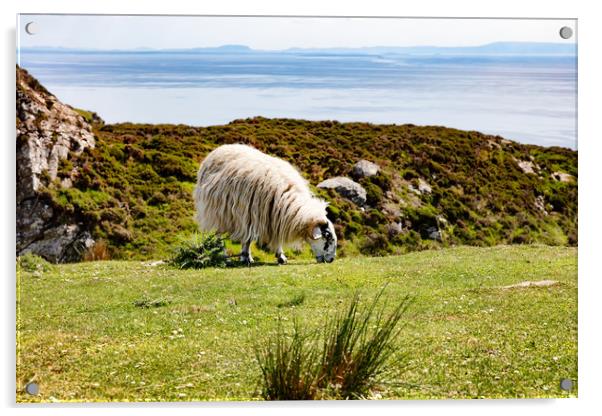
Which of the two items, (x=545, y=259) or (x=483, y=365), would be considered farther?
(x=545, y=259)

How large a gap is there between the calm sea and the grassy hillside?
0.16 m

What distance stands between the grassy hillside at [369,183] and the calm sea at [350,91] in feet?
0.52

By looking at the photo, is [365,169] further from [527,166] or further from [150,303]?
[150,303]

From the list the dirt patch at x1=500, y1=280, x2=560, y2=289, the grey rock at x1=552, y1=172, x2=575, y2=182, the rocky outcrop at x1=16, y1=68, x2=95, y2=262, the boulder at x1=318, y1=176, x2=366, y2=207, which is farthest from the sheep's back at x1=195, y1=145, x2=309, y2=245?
the grey rock at x1=552, y1=172, x2=575, y2=182

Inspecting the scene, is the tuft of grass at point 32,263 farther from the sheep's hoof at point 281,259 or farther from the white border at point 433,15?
the sheep's hoof at point 281,259

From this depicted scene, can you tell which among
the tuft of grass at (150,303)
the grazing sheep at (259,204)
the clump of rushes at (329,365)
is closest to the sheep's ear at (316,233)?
the grazing sheep at (259,204)

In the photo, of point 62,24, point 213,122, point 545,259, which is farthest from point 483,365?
point 62,24

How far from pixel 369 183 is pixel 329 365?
271 cm

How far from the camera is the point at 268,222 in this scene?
10430mm

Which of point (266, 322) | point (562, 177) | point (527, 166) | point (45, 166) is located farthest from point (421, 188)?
point (45, 166)

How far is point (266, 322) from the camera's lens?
351 inches

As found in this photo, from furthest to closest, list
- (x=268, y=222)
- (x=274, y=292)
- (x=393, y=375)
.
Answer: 1. (x=268, y=222)
2. (x=274, y=292)
3. (x=393, y=375)
